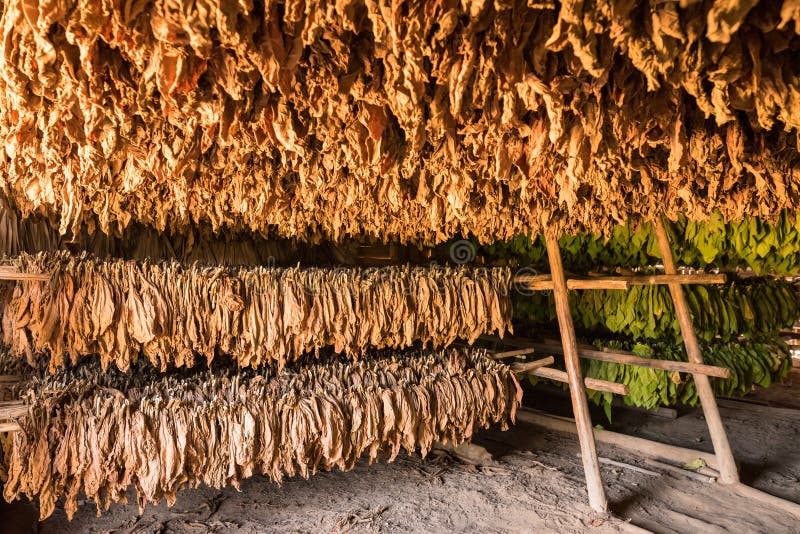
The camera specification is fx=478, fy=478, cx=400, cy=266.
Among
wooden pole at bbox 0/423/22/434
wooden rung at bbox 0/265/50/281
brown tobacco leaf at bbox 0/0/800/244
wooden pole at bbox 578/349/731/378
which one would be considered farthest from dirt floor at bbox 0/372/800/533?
brown tobacco leaf at bbox 0/0/800/244

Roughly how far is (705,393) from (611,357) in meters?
0.78

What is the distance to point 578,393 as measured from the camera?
3.86 meters

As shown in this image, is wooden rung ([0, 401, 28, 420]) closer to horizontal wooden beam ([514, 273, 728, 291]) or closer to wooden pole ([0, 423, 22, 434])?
wooden pole ([0, 423, 22, 434])

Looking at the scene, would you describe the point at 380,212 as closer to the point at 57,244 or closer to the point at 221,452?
the point at 221,452

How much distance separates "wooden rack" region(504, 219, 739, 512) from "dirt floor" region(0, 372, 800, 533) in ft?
0.88

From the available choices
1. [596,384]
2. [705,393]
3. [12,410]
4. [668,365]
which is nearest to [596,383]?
[596,384]

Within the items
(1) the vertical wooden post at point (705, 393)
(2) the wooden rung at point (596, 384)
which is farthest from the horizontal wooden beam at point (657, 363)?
(2) the wooden rung at point (596, 384)

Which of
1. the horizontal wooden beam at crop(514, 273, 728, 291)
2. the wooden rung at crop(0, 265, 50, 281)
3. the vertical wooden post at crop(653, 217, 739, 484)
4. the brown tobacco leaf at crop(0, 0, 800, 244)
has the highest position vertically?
the brown tobacco leaf at crop(0, 0, 800, 244)

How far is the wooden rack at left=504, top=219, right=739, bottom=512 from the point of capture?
3.72 m

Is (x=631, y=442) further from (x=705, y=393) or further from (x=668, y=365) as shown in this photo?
(x=668, y=365)

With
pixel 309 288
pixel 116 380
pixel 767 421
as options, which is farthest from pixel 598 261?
pixel 116 380

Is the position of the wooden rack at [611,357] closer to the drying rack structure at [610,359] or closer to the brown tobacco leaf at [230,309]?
the drying rack structure at [610,359]

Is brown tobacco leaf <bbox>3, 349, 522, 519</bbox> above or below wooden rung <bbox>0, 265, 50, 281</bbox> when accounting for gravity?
below

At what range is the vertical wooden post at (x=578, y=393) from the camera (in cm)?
371
